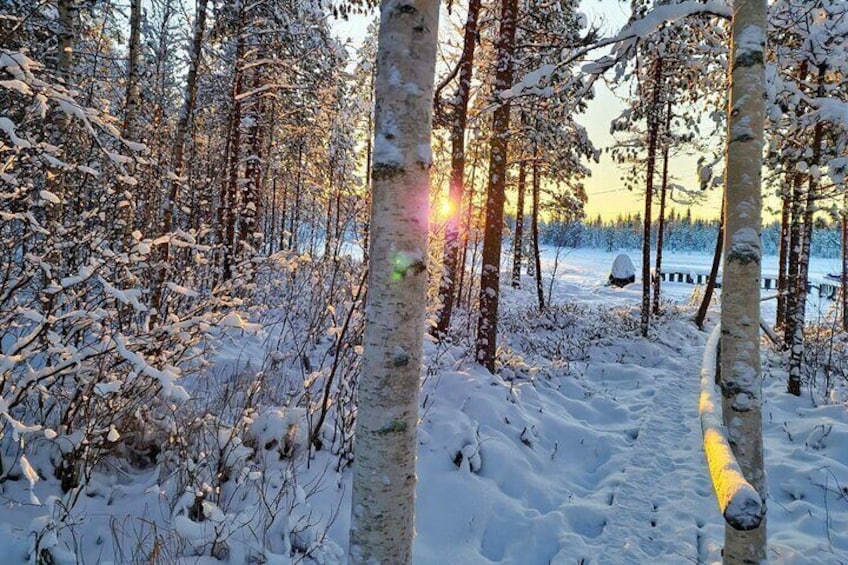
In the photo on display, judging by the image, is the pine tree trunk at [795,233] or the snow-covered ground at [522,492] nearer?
the snow-covered ground at [522,492]

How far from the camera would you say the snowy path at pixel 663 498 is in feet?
11.7

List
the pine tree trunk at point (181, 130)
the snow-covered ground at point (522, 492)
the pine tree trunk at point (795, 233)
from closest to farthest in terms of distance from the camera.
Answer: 1. the snow-covered ground at point (522, 492)
2. the pine tree trunk at point (181, 130)
3. the pine tree trunk at point (795, 233)

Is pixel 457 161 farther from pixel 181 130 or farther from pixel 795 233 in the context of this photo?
pixel 795 233

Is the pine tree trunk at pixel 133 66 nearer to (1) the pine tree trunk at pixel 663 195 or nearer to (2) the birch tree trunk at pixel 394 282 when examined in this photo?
(2) the birch tree trunk at pixel 394 282

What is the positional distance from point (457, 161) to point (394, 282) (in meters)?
6.34

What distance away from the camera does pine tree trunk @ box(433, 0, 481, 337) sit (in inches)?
289

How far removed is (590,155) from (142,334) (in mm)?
11038

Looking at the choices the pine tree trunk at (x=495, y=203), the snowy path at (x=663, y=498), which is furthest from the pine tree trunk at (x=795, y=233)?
the pine tree trunk at (x=495, y=203)

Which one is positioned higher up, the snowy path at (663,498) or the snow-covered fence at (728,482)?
the snow-covered fence at (728,482)

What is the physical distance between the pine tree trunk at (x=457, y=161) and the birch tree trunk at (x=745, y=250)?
203 inches

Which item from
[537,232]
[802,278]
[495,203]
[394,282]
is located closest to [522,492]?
[394,282]

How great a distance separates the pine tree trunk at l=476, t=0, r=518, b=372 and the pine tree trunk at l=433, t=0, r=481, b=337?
24.3 inches

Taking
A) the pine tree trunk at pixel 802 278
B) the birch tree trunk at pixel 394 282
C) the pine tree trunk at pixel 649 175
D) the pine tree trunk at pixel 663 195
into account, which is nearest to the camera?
the birch tree trunk at pixel 394 282

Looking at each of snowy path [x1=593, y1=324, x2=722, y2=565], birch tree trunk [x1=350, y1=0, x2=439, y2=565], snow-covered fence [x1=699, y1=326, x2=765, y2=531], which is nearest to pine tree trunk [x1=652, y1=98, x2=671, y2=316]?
snowy path [x1=593, y1=324, x2=722, y2=565]
